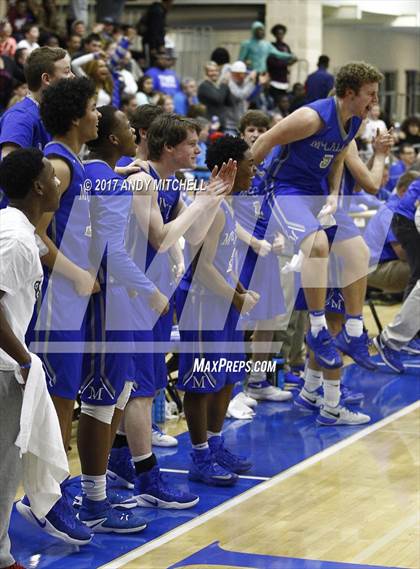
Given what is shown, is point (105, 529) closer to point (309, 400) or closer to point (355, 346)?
point (355, 346)

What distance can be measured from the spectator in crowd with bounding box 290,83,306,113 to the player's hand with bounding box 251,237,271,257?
8563 millimetres

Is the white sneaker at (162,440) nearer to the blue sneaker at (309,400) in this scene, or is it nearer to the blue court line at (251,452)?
the blue court line at (251,452)

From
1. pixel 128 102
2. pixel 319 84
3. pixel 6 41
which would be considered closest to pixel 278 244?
pixel 128 102

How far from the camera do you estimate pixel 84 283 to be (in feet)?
17.2

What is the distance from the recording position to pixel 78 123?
17.3ft

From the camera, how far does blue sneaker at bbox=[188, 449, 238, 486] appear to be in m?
6.41

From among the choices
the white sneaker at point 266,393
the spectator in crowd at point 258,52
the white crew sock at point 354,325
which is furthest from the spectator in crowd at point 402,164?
the white crew sock at point 354,325

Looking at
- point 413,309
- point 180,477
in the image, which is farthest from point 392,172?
point 180,477

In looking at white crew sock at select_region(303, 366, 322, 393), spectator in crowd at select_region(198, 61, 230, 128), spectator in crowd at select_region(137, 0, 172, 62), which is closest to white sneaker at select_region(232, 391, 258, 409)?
white crew sock at select_region(303, 366, 322, 393)

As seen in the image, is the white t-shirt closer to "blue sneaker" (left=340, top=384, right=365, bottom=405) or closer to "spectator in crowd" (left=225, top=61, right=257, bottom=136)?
"blue sneaker" (left=340, top=384, right=365, bottom=405)

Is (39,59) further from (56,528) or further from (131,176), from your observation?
(56,528)

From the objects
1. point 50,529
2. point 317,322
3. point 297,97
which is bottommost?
point 50,529

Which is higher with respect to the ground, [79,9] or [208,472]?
[79,9]

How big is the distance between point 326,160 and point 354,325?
3.60ft
